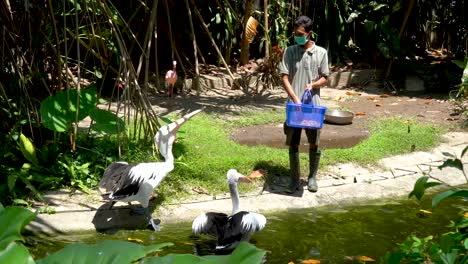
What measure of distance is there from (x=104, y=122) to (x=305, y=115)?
1.91 metres

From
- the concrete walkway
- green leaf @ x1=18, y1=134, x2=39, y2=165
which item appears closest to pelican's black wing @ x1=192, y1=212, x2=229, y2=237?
the concrete walkway

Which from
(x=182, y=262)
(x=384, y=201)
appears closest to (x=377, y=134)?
(x=384, y=201)

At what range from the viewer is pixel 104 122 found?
6.47m

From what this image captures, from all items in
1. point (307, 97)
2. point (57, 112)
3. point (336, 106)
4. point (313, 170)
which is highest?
point (307, 97)

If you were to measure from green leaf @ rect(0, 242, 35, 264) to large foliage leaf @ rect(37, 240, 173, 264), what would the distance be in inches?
4.6

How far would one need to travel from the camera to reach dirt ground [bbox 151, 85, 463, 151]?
27.5ft

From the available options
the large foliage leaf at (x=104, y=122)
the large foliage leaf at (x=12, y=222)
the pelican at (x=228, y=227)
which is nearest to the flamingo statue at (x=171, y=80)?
the large foliage leaf at (x=104, y=122)

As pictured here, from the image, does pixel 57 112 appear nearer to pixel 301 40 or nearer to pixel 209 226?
pixel 209 226

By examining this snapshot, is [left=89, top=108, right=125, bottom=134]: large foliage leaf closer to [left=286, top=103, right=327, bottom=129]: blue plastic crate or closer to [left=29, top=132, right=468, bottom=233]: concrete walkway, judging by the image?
[left=29, top=132, right=468, bottom=233]: concrete walkway

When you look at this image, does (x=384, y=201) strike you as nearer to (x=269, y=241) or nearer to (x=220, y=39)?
(x=269, y=241)

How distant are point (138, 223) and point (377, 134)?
369cm

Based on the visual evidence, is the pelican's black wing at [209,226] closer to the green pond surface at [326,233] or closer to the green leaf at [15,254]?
the green pond surface at [326,233]

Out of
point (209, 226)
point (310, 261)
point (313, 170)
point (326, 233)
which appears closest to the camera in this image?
point (310, 261)

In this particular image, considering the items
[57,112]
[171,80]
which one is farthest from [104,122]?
[171,80]
